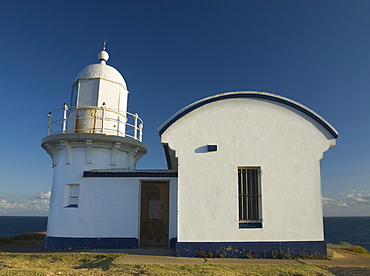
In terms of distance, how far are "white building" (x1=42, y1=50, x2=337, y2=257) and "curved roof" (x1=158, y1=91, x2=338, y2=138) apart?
0.03 m

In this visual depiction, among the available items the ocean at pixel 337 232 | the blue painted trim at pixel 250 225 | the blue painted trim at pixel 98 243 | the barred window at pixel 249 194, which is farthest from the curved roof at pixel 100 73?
the ocean at pixel 337 232

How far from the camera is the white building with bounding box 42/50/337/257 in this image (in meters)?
9.22

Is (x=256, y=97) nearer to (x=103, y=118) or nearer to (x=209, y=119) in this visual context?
(x=209, y=119)

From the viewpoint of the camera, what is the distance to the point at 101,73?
42.1 ft

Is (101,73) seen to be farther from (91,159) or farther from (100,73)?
(91,159)

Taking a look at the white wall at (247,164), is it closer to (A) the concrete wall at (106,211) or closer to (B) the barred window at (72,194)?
(A) the concrete wall at (106,211)

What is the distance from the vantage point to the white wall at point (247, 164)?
9.23 metres

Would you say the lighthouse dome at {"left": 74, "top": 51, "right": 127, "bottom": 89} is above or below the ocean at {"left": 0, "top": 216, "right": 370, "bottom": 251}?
above

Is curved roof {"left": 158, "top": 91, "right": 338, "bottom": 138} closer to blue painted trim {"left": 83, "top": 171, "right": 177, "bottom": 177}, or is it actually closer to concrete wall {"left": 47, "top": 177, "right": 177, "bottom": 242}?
blue painted trim {"left": 83, "top": 171, "right": 177, "bottom": 177}

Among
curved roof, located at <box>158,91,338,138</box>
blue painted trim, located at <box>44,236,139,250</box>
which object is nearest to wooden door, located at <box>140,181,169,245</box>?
blue painted trim, located at <box>44,236,139,250</box>

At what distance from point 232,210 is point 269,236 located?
1.32 meters

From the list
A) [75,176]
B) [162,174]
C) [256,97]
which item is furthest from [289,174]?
[75,176]

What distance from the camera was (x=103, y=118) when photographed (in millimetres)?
11680

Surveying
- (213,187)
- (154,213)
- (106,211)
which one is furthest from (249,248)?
(106,211)
